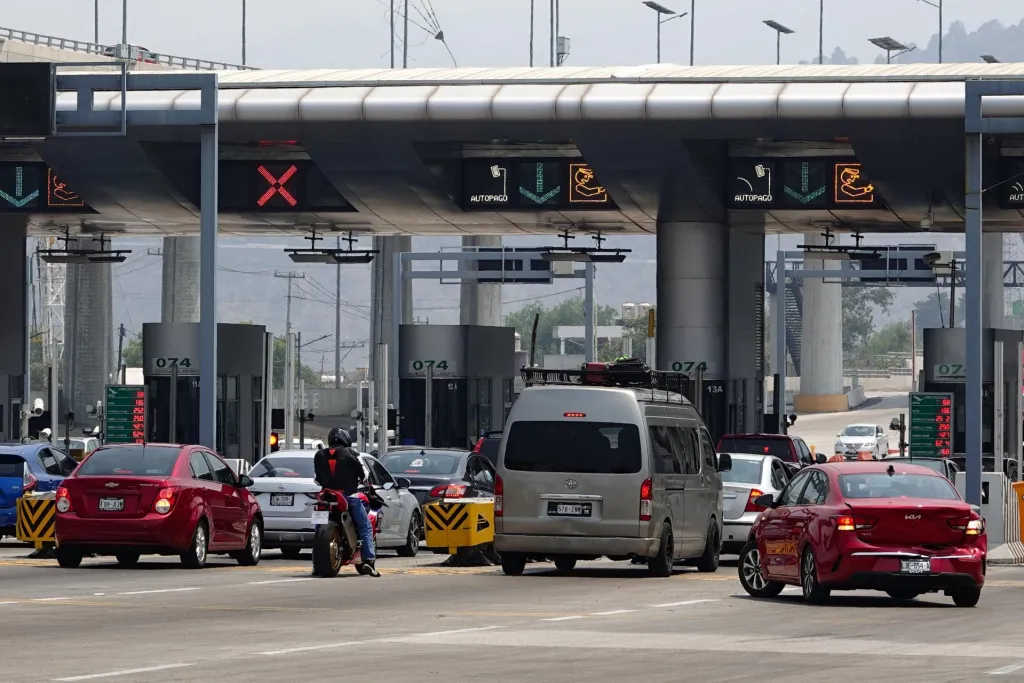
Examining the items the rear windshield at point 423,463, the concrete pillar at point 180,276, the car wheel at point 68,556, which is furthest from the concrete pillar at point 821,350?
the car wheel at point 68,556

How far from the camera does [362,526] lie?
77.1ft

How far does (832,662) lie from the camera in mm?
13555

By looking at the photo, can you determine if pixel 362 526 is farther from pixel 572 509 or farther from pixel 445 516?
pixel 445 516

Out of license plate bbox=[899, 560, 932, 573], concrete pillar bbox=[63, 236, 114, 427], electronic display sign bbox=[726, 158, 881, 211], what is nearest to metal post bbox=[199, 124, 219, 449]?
electronic display sign bbox=[726, 158, 881, 211]

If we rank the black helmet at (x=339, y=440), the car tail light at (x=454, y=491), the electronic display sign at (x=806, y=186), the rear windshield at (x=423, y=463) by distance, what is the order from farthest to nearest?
the electronic display sign at (x=806, y=186) < the rear windshield at (x=423, y=463) < the car tail light at (x=454, y=491) < the black helmet at (x=339, y=440)

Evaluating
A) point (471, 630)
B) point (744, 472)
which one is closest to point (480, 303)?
point (744, 472)

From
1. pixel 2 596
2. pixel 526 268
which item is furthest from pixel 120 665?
pixel 526 268

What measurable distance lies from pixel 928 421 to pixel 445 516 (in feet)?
75.7

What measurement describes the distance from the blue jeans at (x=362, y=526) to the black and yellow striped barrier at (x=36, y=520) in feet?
16.2

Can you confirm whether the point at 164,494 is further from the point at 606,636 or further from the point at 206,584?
the point at 606,636

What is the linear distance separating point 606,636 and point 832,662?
2.36m

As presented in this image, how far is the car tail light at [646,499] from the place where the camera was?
23422mm

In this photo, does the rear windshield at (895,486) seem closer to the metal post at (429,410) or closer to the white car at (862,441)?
the metal post at (429,410)

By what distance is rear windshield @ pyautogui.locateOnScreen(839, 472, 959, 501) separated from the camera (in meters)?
19.6
